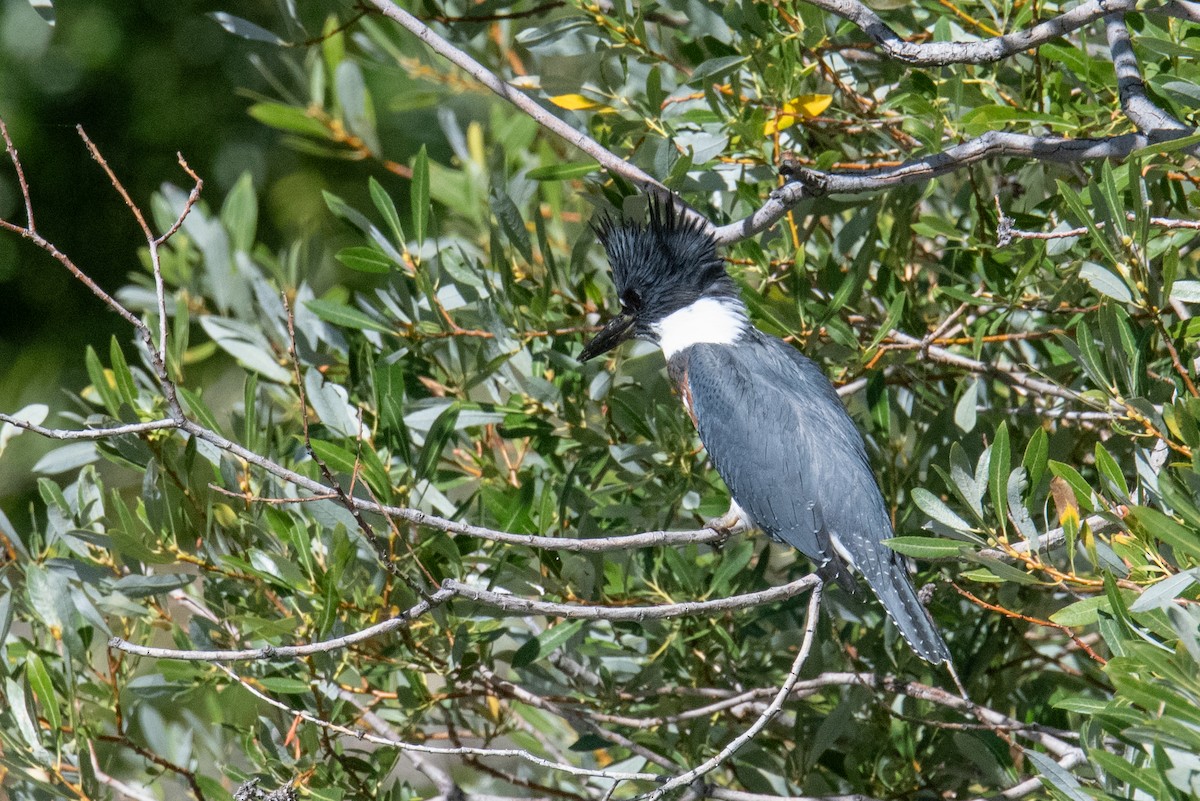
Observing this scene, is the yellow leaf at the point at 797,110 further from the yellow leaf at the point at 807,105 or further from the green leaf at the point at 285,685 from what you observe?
the green leaf at the point at 285,685

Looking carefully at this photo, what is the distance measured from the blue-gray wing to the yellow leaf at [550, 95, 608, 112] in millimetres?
628

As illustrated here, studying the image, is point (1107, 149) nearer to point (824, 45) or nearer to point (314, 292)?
point (824, 45)

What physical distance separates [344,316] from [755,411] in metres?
0.90

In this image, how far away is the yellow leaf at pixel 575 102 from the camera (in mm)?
2352

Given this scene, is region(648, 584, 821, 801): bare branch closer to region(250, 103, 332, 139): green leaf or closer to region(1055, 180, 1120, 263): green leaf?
region(1055, 180, 1120, 263): green leaf

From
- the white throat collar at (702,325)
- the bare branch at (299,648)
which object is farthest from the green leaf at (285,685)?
the white throat collar at (702,325)

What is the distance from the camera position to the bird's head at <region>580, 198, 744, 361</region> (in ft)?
9.10

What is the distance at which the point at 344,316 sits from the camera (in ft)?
7.73

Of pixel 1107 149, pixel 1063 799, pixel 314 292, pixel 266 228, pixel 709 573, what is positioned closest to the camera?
pixel 1063 799

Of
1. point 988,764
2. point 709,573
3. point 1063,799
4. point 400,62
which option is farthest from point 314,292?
point 1063,799

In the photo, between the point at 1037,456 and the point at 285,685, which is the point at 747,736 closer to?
the point at 1037,456

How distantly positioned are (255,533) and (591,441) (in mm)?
657

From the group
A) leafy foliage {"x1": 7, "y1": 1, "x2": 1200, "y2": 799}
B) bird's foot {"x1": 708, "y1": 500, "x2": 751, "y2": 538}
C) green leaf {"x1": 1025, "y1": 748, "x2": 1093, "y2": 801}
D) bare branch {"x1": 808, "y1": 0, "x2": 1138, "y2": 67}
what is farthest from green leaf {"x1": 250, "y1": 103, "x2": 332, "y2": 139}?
green leaf {"x1": 1025, "y1": 748, "x2": 1093, "y2": 801}

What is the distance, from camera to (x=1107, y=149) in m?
1.80
